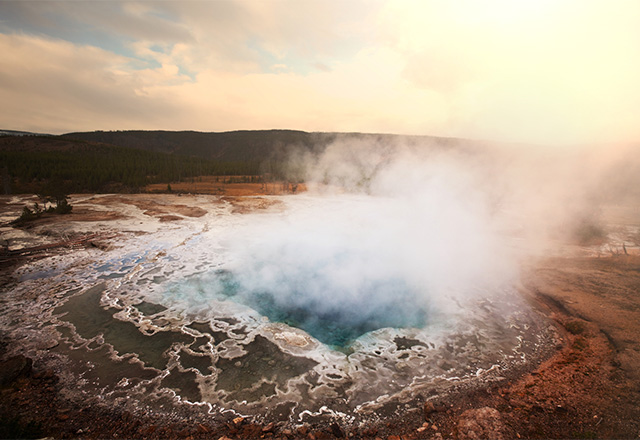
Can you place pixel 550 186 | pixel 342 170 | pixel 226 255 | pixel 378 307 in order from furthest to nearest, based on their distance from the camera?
pixel 342 170, pixel 550 186, pixel 226 255, pixel 378 307

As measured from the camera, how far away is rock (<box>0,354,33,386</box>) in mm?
4285

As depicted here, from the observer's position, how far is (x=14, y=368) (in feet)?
14.8

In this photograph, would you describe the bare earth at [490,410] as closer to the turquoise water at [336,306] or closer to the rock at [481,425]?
the rock at [481,425]

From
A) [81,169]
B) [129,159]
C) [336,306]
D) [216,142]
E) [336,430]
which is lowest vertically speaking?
[336,430]

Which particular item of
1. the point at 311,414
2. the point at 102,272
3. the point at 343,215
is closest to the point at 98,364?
the point at 311,414

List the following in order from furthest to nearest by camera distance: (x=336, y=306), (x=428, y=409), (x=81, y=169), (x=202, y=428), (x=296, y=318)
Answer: (x=81, y=169) < (x=336, y=306) < (x=296, y=318) < (x=428, y=409) < (x=202, y=428)

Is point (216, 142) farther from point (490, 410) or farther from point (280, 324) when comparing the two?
point (490, 410)

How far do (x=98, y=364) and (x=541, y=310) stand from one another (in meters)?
10.5

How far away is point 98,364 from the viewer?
192 inches

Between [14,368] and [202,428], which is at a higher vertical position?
[14,368]

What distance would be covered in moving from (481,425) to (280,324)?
4002 millimetres

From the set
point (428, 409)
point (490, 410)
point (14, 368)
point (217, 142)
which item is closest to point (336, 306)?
point (428, 409)

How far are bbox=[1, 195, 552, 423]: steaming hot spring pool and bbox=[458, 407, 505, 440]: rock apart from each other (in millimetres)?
558

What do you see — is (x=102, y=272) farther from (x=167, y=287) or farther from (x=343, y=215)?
(x=343, y=215)
